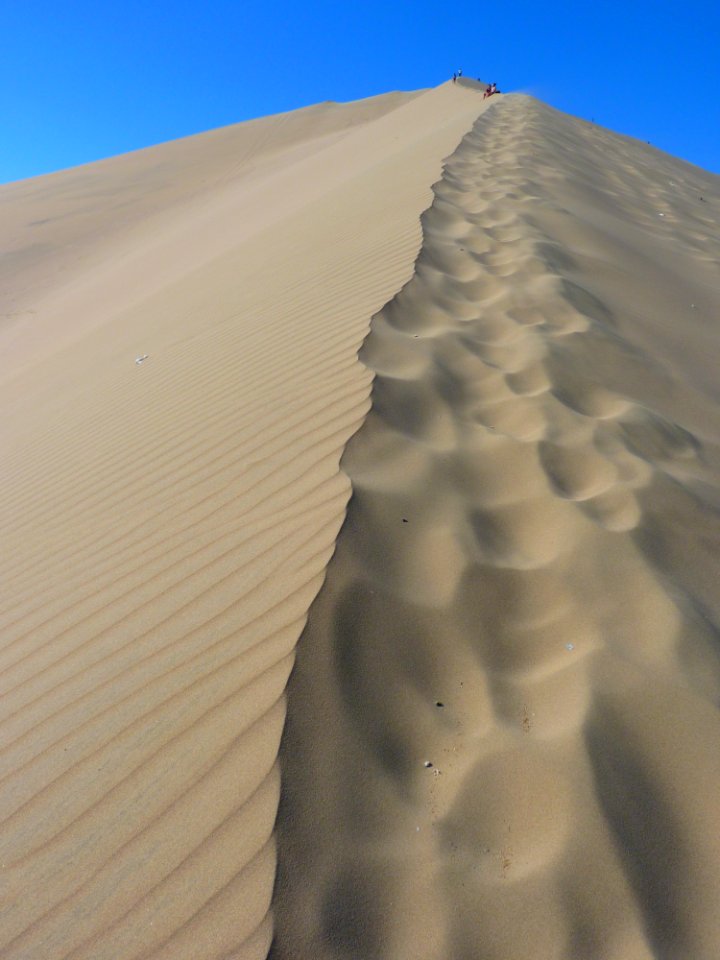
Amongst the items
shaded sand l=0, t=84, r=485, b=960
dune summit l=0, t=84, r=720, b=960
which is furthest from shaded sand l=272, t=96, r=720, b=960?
shaded sand l=0, t=84, r=485, b=960

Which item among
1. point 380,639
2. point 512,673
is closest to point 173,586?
point 380,639

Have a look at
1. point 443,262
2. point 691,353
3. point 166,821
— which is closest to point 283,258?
point 443,262

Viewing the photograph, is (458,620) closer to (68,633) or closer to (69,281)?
(68,633)

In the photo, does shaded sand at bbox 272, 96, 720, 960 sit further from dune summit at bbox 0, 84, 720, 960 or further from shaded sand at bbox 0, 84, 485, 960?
shaded sand at bbox 0, 84, 485, 960

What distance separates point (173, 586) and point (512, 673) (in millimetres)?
1142

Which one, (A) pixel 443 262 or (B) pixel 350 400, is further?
(A) pixel 443 262

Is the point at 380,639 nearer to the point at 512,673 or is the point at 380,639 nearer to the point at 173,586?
the point at 512,673

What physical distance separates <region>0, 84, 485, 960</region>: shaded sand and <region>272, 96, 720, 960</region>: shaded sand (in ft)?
0.43

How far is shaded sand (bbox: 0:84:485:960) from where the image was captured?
1574mm

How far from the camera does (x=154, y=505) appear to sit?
10.0 ft

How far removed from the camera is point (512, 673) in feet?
6.62

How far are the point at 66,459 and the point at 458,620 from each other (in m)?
2.92

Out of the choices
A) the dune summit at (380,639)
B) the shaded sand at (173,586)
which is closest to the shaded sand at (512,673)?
the dune summit at (380,639)

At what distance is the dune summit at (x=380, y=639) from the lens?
4.98 feet
